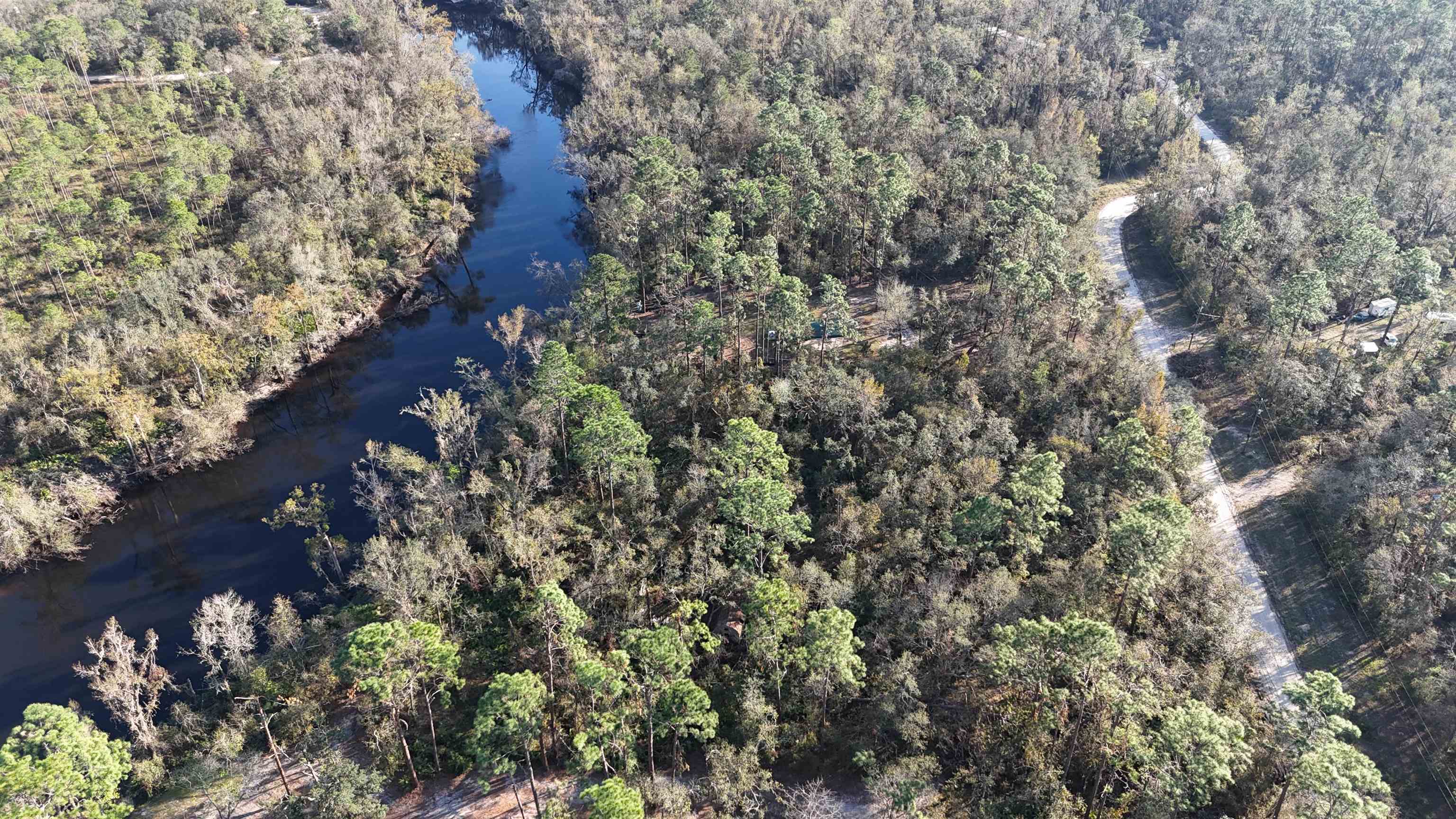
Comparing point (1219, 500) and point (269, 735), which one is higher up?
point (269, 735)

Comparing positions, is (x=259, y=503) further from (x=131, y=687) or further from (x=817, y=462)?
(x=817, y=462)

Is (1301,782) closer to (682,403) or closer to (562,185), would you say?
(682,403)

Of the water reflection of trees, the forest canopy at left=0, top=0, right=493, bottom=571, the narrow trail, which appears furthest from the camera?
the water reflection of trees

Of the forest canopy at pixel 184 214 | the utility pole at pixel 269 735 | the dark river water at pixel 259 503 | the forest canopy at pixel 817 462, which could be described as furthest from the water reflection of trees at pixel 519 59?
the utility pole at pixel 269 735

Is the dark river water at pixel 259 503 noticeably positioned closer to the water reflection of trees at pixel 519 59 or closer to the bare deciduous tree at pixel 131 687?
the bare deciduous tree at pixel 131 687

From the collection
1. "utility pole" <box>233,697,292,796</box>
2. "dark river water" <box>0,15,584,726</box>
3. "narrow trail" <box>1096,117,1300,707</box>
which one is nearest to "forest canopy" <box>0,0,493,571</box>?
"dark river water" <box>0,15,584,726</box>

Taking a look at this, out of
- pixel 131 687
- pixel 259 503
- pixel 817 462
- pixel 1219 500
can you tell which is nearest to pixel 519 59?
pixel 259 503

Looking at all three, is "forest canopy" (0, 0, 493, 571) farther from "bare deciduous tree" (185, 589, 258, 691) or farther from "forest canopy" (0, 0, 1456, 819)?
"bare deciduous tree" (185, 589, 258, 691)
